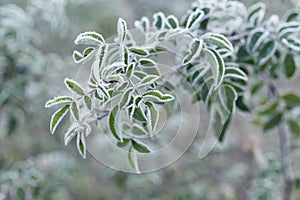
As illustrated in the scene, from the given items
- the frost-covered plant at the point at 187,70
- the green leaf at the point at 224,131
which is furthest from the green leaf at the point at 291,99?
the green leaf at the point at 224,131

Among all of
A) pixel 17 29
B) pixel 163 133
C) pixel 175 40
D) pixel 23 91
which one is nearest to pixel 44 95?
pixel 23 91

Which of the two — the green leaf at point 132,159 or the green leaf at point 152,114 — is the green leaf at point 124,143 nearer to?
the green leaf at point 132,159

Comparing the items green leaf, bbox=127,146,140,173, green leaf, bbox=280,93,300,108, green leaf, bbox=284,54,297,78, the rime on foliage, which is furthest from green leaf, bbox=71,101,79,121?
green leaf, bbox=280,93,300,108

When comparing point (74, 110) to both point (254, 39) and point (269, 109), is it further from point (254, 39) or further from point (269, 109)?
point (269, 109)

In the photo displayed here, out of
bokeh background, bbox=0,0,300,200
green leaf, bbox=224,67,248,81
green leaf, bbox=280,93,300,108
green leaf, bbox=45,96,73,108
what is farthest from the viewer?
bokeh background, bbox=0,0,300,200

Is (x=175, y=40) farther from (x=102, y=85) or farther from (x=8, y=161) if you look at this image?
(x=8, y=161)

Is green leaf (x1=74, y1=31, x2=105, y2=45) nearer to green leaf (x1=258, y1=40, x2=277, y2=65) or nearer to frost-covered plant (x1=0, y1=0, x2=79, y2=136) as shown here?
green leaf (x1=258, y1=40, x2=277, y2=65)
